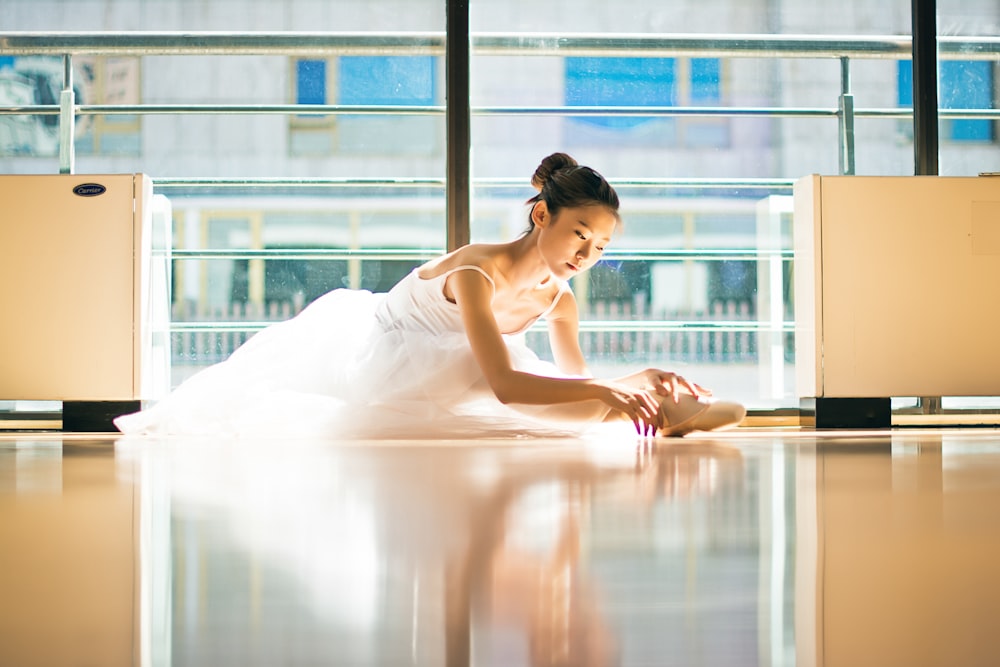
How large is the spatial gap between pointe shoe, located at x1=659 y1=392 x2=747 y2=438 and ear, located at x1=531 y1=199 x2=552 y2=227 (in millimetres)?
425

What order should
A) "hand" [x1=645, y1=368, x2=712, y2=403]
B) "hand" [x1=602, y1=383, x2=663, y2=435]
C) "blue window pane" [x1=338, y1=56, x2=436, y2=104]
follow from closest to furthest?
"hand" [x1=602, y1=383, x2=663, y2=435], "hand" [x1=645, y1=368, x2=712, y2=403], "blue window pane" [x1=338, y1=56, x2=436, y2=104]

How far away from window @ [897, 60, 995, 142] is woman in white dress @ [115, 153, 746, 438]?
6.03 feet

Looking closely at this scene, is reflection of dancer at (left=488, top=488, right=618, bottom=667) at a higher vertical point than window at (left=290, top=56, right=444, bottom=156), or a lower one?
lower

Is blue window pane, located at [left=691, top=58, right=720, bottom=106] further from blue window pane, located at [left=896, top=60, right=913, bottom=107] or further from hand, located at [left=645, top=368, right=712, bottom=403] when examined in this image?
hand, located at [left=645, top=368, right=712, bottom=403]

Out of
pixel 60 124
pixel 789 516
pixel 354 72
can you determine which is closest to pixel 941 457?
pixel 789 516

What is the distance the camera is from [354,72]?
3.15 metres

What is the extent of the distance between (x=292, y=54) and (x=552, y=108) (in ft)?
2.85

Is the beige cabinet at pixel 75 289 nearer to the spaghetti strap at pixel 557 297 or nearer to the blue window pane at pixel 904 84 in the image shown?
the spaghetti strap at pixel 557 297

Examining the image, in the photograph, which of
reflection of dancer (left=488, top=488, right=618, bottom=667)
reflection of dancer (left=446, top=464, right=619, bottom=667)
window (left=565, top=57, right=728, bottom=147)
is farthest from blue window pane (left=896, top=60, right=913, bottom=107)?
reflection of dancer (left=488, top=488, right=618, bottom=667)

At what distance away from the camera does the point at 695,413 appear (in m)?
1.84

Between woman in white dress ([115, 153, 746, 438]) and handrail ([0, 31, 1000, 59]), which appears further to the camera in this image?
handrail ([0, 31, 1000, 59])

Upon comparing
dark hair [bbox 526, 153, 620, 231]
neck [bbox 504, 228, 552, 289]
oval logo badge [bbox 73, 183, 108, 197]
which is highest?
oval logo badge [bbox 73, 183, 108, 197]

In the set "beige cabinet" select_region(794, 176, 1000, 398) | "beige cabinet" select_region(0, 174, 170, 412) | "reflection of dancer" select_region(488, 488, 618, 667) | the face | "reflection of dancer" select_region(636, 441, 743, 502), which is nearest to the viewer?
"reflection of dancer" select_region(488, 488, 618, 667)

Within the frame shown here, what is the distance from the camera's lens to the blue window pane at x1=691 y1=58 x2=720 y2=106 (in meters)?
3.29
